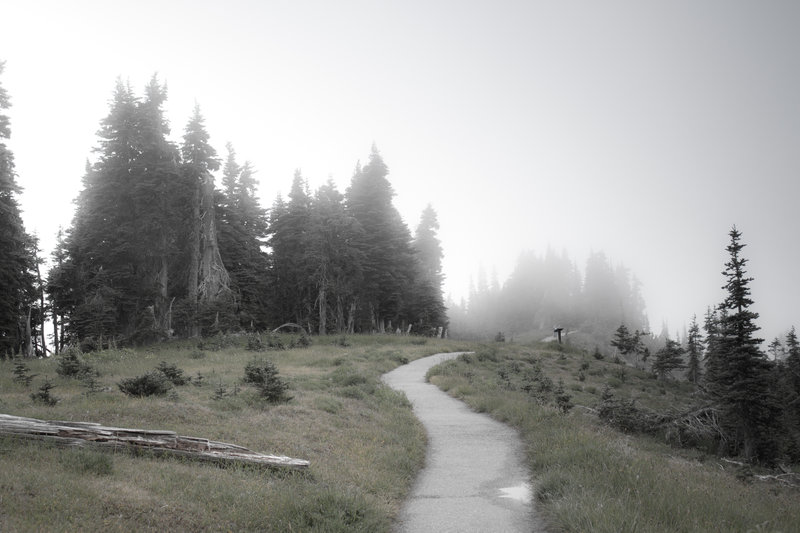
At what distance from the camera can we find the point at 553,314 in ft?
372

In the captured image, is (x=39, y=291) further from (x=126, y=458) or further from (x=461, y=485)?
(x=461, y=485)

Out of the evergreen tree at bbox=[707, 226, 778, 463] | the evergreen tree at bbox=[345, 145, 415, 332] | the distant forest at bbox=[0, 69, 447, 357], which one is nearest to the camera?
the evergreen tree at bbox=[707, 226, 778, 463]

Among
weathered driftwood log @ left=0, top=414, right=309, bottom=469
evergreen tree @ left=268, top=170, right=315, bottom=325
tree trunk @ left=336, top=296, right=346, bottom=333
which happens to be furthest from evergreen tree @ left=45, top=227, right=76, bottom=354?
weathered driftwood log @ left=0, top=414, right=309, bottom=469

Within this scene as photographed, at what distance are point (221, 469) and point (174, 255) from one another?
92.0 ft

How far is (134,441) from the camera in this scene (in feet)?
24.4

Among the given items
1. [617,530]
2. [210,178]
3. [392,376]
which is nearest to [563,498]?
[617,530]

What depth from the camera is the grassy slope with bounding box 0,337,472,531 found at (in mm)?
5426

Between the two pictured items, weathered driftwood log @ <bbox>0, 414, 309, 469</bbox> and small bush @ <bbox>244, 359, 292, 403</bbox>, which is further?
small bush @ <bbox>244, 359, 292, 403</bbox>

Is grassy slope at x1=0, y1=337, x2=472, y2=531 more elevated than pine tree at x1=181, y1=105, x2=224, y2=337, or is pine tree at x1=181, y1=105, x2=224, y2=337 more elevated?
pine tree at x1=181, y1=105, x2=224, y2=337

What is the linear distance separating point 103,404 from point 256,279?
97.0 feet

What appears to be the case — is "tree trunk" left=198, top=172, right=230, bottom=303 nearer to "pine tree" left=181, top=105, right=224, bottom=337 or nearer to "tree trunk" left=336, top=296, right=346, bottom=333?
"pine tree" left=181, top=105, right=224, bottom=337

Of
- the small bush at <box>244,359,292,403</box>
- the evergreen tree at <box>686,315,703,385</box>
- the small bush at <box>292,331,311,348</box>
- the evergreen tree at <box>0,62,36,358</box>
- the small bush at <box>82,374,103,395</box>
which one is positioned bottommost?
the evergreen tree at <box>686,315,703,385</box>

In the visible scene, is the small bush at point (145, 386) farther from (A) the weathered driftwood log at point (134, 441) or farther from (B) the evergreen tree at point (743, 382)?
(B) the evergreen tree at point (743, 382)

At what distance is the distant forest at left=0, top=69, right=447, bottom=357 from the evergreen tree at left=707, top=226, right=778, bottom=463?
29533mm
